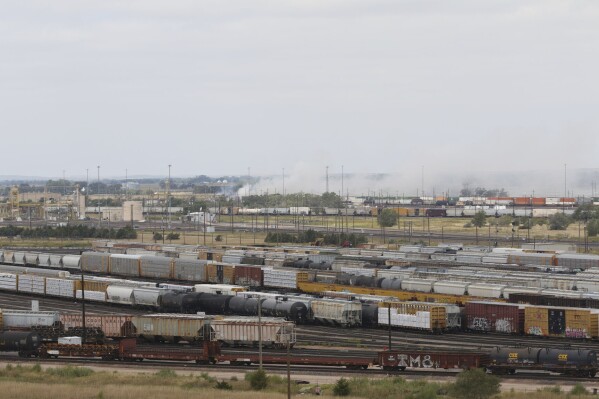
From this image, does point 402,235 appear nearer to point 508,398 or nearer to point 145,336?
point 145,336

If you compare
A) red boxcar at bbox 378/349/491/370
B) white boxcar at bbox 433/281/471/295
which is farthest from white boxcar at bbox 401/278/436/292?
red boxcar at bbox 378/349/491/370

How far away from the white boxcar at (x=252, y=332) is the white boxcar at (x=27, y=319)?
434 inches

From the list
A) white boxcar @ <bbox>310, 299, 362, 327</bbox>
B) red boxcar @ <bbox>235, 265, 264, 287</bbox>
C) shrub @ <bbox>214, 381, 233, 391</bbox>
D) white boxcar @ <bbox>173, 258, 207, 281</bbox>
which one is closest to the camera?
shrub @ <bbox>214, 381, 233, 391</bbox>

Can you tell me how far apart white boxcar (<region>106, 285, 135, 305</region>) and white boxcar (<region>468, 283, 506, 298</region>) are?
87.2ft

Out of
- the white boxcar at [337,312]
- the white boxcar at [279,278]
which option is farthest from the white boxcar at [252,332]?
the white boxcar at [279,278]

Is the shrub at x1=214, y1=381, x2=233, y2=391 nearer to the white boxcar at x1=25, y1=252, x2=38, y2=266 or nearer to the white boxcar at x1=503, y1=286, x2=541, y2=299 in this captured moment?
the white boxcar at x1=503, y1=286, x2=541, y2=299

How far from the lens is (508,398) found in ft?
152

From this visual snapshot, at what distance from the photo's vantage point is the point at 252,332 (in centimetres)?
6581

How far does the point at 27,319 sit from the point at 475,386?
117ft

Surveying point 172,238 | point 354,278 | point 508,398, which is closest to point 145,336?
point 354,278

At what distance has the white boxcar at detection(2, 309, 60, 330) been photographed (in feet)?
233

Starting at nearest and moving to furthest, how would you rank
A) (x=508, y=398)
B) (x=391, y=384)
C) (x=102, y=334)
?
(x=508, y=398)
(x=391, y=384)
(x=102, y=334)

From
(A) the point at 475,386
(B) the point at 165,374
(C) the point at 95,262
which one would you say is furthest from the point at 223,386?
(C) the point at 95,262

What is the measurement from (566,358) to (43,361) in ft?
95.7
